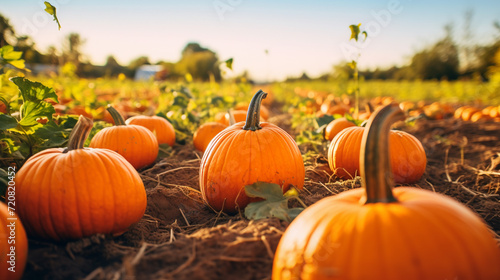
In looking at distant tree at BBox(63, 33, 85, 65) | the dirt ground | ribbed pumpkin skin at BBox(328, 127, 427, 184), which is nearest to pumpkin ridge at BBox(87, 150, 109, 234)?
the dirt ground

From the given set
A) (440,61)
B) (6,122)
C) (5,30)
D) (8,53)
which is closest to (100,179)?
(6,122)

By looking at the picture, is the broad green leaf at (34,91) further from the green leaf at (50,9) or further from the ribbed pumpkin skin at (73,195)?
the green leaf at (50,9)

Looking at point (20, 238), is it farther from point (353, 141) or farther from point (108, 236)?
point (353, 141)

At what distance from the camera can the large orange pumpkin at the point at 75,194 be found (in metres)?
1.68

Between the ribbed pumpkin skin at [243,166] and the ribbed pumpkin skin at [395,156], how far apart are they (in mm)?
741

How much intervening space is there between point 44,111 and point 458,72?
42.8 metres

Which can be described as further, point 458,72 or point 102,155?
point 458,72

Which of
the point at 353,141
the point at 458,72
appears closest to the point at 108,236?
the point at 353,141

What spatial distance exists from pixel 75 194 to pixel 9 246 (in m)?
0.41

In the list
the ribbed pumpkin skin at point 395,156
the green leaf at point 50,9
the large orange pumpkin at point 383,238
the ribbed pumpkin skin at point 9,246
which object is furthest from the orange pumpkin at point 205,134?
the large orange pumpkin at point 383,238

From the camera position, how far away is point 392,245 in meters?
1.06

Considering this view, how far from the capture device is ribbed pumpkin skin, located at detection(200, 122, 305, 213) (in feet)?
6.97

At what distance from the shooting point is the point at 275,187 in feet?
6.19

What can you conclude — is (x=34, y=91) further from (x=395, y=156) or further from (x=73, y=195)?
(x=395, y=156)
